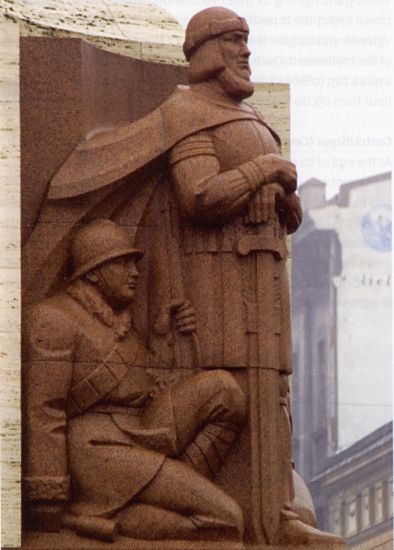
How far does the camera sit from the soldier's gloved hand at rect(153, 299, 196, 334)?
17.3 metres

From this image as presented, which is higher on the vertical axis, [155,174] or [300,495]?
[155,174]

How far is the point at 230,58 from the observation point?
17578 mm

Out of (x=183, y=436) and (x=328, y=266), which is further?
(x=328, y=266)

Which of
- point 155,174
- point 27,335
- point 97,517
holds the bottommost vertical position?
point 97,517

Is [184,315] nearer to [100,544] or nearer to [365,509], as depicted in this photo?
[100,544]

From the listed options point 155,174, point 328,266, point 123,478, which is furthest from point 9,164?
point 328,266

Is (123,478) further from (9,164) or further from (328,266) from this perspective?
(328,266)

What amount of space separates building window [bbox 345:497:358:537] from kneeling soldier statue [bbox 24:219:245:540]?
7536 millimetres

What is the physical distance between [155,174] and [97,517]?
226cm

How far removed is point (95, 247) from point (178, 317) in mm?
689

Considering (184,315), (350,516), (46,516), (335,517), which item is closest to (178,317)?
(184,315)

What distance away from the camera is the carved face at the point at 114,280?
56.4 feet

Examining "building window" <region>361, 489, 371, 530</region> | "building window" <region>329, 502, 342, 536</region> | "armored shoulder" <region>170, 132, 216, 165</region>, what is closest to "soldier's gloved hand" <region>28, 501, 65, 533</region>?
"armored shoulder" <region>170, 132, 216, 165</region>

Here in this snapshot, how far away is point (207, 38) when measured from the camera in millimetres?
17562
